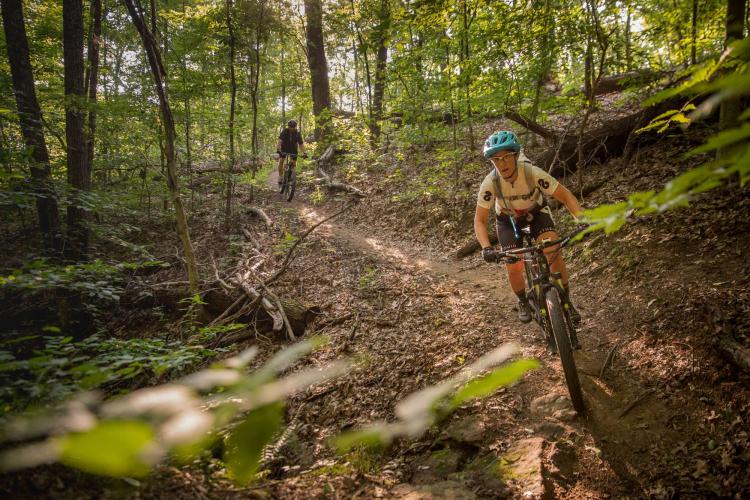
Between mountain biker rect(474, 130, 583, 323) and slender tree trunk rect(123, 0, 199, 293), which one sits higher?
slender tree trunk rect(123, 0, 199, 293)

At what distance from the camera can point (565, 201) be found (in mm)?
4449

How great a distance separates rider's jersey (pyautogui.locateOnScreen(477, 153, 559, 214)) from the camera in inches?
185

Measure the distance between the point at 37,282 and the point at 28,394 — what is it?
7.94 feet

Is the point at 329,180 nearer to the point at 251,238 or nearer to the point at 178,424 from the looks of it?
the point at 251,238

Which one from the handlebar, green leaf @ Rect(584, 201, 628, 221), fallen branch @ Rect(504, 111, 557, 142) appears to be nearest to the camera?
green leaf @ Rect(584, 201, 628, 221)

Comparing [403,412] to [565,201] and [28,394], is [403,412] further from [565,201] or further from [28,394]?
[565,201]

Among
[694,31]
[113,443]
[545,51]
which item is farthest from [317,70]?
[113,443]

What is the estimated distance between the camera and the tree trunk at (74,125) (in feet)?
31.3

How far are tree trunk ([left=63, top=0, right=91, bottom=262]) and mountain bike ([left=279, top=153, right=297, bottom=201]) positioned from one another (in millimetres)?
6781

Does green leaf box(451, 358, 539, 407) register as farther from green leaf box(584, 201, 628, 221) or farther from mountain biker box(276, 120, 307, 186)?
mountain biker box(276, 120, 307, 186)

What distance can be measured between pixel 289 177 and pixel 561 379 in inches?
549

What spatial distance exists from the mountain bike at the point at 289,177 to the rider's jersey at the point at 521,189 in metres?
11.7

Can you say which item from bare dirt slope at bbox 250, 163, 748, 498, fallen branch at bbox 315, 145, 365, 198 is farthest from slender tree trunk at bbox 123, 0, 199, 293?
fallen branch at bbox 315, 145, 365, 198

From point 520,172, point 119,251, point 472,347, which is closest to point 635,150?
point 520,172
